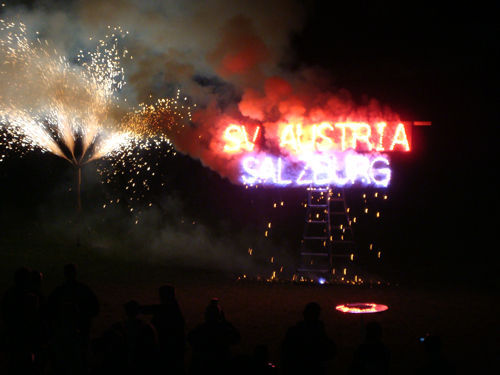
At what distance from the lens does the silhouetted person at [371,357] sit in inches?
178

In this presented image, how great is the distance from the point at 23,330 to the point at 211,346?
5.88ft

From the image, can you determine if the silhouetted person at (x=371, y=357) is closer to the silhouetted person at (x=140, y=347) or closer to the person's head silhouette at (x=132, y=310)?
the silhouetted person at (x=140, y=347)

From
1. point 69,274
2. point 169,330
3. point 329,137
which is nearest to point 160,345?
point 169,330

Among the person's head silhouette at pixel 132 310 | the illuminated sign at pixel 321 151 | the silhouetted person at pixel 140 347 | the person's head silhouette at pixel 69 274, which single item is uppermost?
the illuminated sign at pixel 321 151

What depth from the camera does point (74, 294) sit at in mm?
5766

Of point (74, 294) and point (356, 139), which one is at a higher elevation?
point (356, 139)

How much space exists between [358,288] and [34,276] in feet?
28.9

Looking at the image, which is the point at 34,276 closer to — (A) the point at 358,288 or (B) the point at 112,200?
(A) the point at 358,288

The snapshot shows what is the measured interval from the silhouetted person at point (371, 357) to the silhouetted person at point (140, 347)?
1.62 metres

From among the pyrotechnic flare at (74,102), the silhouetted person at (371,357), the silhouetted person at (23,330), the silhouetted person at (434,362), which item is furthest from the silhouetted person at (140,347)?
the pyrotechnic flare at (74,102)

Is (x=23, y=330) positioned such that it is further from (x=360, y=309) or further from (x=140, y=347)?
(x=360, y=309)

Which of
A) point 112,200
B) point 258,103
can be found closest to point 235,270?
point 258,103

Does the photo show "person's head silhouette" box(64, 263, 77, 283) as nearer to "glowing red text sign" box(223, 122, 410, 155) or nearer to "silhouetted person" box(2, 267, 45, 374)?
"silhouetted person" box(2, 267, 45, 374)

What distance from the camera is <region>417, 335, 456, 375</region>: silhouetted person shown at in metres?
4.32
